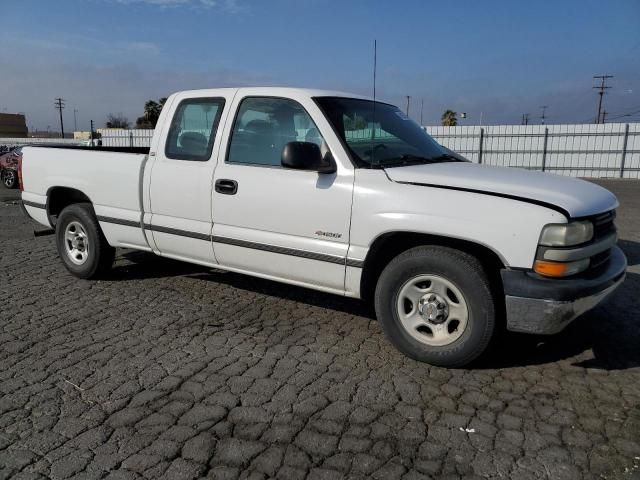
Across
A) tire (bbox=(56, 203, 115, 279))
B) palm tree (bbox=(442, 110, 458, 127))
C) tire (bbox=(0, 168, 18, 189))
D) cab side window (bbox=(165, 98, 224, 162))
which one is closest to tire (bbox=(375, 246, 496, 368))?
cab side window (bbox=(165, 98, 224, 162))

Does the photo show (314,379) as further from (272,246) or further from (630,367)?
(630,367)

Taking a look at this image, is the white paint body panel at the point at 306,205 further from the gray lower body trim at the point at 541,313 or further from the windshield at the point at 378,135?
the gray lower body trim at the point at 541,313

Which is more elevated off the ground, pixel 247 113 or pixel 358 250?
pixel 247 113

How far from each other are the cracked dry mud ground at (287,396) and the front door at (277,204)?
22.9 inches

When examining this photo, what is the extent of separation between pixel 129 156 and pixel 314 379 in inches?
115

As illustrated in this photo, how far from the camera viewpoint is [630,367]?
370 centimetres

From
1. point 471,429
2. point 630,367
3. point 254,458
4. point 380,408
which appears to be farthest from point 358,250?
point 630,367

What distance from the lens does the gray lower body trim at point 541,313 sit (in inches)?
126

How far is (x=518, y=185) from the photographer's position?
136 inches

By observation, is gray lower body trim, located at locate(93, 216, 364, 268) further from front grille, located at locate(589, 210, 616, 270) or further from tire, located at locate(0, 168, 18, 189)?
tire, located at locate(0, 168, 18, 189)

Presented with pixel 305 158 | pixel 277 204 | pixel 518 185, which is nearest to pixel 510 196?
pixel 518 185

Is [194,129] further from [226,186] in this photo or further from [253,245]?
[253,245]

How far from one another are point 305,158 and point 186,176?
1.32 meters

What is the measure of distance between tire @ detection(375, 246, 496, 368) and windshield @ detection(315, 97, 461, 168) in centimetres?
82
